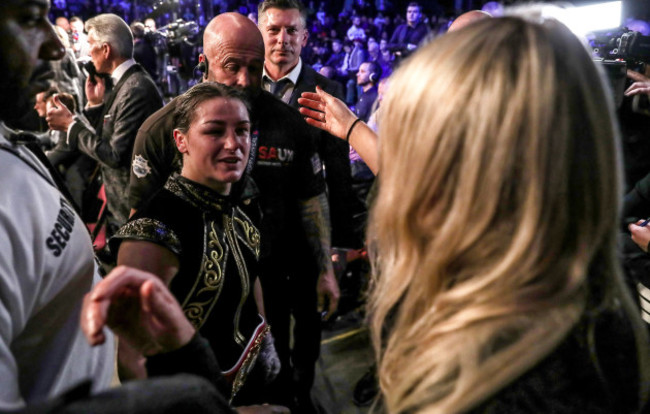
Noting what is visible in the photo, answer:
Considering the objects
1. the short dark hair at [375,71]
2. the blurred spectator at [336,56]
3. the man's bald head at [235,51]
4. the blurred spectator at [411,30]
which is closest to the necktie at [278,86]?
the man's bald head at [235,51]

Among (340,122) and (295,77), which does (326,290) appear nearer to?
(340,122)

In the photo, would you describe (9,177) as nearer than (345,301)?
Yes

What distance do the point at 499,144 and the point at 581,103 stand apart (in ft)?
0.39

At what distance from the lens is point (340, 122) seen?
1.67 m

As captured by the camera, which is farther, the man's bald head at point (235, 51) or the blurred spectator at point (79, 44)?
the blurred spectator at point (79, 44)

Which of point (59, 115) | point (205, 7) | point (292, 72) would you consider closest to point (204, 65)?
point (292, 72)

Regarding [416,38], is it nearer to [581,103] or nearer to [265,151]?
[265,151]

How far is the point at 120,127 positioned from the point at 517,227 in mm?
2501

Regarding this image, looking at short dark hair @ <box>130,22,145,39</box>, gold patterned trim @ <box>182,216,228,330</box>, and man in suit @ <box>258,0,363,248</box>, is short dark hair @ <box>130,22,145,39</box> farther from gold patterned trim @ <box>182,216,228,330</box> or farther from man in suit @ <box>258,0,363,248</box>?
gold patterned trim @ <box>182,216,228,330</box>

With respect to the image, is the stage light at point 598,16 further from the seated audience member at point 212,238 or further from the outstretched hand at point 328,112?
the seated audience member at point 212,238

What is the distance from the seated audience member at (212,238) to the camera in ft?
4.33

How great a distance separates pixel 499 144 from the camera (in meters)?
0.63

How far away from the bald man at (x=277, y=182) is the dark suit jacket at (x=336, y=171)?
0.32m

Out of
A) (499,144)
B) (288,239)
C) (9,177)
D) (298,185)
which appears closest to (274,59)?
(298,185)
